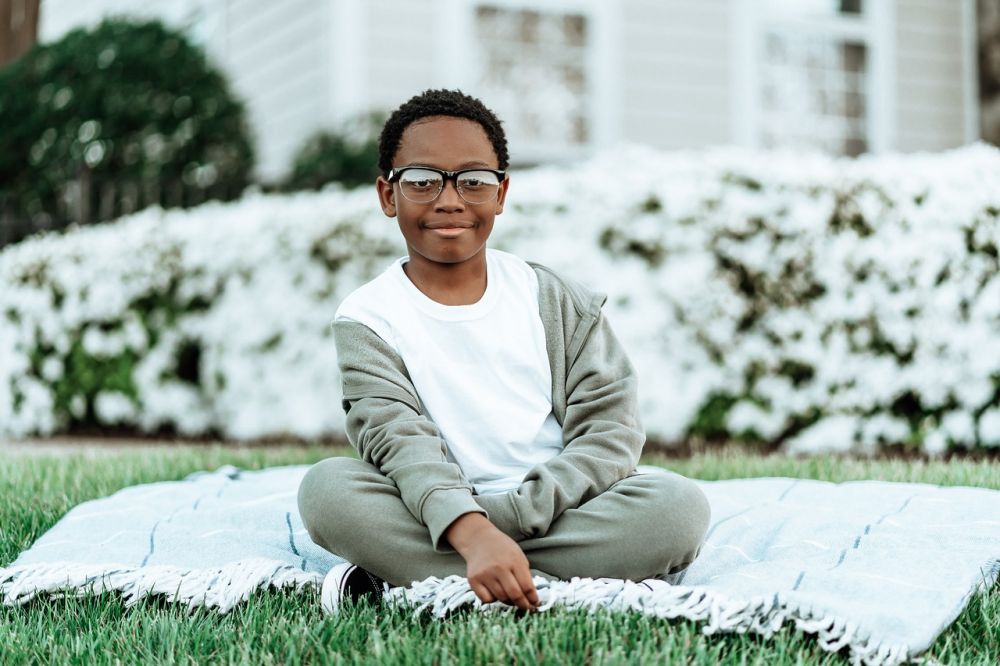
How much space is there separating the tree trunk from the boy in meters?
9.10

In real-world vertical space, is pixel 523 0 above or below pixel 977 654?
above

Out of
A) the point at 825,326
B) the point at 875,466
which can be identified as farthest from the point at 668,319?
the point at 875,466

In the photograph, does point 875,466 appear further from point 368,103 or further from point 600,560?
point 368,103

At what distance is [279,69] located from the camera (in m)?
8.93

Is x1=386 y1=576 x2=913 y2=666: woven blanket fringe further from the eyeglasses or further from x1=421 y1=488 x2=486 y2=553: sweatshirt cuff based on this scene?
the eyeglasses

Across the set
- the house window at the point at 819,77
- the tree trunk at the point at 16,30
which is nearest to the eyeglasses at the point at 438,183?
the house window at the point at 819,77

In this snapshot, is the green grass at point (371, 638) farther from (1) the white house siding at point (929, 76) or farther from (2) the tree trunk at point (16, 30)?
(2) the tree trunk at point (16, 30)

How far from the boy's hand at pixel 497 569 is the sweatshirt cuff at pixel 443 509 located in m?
0.05

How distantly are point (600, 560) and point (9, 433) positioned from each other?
19.2 feet

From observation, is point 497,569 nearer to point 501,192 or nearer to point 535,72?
point 501,192

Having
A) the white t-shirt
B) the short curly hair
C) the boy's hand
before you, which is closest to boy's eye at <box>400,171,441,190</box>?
the short curly hair

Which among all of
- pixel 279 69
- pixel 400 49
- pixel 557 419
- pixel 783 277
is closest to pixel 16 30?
pixel 279 69

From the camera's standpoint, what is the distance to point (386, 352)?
2.62 metres

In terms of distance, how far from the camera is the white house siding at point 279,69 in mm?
8375
